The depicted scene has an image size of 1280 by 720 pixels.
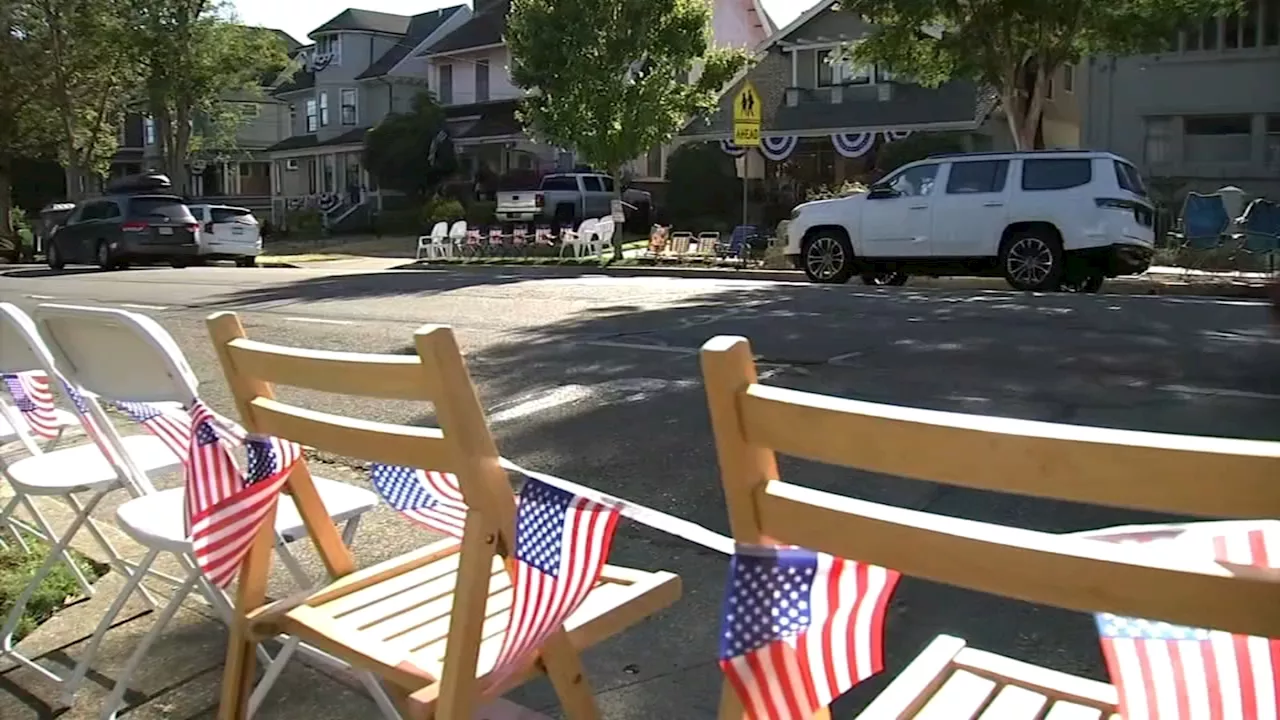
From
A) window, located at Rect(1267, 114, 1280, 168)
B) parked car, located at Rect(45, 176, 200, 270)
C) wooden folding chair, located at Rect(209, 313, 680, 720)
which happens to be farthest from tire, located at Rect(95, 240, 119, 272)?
window, located at Rect(1267, 114, 1280, 168)

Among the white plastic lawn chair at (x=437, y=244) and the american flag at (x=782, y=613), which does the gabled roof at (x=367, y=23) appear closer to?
the white plastic lawn chair at (x=437, y=244)

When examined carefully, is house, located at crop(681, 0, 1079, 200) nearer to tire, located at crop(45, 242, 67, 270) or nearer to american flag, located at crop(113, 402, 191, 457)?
tire, located at crop(45, 242, 67, 270)

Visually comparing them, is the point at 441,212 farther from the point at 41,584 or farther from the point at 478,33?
the point at 41,584

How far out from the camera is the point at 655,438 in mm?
6391

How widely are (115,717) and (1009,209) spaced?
13788 millimetres

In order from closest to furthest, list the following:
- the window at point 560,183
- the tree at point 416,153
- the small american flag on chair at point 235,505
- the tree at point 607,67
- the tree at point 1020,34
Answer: the small american flag on chair at point 235,505, the tree at point 1020,34, the tree at point 607,67, the window at point 560,183, the tree at point 416,153

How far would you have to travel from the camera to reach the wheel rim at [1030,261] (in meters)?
15.2

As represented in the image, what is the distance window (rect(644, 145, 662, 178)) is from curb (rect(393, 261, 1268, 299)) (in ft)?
47.8

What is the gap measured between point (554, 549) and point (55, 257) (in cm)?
2819

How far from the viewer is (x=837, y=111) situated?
33.3 metres

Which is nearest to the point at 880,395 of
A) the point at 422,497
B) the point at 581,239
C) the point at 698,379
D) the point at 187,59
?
the point at 698,379

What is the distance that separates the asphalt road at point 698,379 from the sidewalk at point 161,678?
1.72 ft

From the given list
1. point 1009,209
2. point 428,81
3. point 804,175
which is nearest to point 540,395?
point 1009,209

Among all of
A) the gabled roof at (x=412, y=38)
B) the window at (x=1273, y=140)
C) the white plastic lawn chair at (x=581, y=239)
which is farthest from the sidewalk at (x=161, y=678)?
the gabled roof at (x=412, y=38)
